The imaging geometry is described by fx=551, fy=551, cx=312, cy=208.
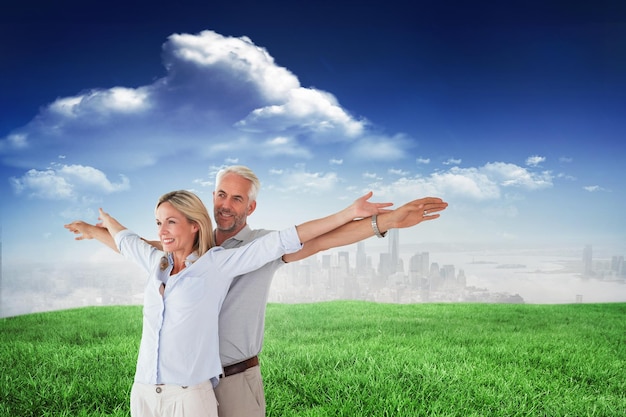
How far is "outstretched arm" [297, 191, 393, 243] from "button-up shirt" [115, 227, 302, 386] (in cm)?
5

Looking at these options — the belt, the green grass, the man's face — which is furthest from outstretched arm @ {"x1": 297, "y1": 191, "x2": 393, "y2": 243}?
the green grass

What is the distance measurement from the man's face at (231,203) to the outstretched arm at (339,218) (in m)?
0.49

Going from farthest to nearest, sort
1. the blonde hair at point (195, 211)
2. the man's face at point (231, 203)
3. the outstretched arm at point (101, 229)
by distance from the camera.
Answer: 1. the outstretched arm at point (101, 229)
2. the man's face at point (231, 203)
3. the blonde hair at point (195, 211)

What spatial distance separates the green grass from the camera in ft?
13.5

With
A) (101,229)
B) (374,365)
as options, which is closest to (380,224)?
(101,229)

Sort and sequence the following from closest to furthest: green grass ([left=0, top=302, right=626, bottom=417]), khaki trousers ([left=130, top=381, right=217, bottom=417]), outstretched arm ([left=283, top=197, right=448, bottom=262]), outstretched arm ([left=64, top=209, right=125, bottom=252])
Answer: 1. khaki trousers ([left=130, top=381, right=217, bottom=417])
2. outstretched arm ([left=283, top=197, right=448, bottom=262])
3. outstretched arm ([left=64, top=209, right=125, bottom=252])
4. green grass ([left=0, top=302, right=626, bottom=417])

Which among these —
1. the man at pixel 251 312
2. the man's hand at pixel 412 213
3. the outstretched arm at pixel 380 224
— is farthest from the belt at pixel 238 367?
the man's hand at pixel 412 213

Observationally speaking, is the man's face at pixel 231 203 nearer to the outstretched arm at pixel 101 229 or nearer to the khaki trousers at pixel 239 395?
the outstretched arm at pixel 101 229

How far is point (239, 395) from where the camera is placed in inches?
89.5

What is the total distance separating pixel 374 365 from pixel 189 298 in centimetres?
308

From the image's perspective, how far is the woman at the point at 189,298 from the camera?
2.01 m

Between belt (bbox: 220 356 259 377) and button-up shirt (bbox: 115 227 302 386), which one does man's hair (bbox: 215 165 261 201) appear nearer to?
button-up shirt (bbox: 115 227 302 386)

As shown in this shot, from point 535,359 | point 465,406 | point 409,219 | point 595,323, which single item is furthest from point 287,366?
point 595,323

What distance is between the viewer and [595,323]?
7.97 meters
